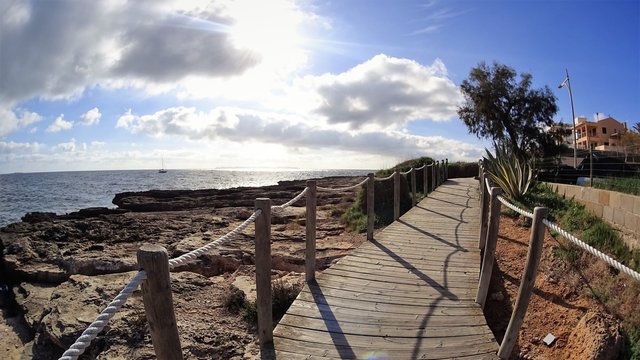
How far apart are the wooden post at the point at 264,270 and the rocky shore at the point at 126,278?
41.0 inches

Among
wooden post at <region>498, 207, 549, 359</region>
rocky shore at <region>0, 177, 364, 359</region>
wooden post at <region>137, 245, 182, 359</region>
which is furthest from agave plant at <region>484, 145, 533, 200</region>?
wooden post at <region>137, 245, 182, 359</region>

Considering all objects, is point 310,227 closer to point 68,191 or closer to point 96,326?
point 96,326

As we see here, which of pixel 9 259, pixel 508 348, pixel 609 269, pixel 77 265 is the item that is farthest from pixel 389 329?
pixel 9 259

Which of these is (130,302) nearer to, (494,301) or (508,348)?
(508,348)

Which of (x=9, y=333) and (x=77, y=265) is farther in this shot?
(x=77, y=265)

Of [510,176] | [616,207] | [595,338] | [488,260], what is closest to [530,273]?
[488,260]

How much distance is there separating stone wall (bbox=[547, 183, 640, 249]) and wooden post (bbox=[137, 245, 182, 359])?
20.2ft

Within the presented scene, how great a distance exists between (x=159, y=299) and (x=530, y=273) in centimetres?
289

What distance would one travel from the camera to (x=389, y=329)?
13.1 feet

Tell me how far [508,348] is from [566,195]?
22.9 ft

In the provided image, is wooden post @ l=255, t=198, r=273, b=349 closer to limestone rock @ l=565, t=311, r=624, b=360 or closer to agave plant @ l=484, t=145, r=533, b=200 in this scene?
limestone rock @ l=565, t=311, r=624, b=360

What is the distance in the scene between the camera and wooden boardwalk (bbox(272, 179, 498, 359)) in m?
3.64

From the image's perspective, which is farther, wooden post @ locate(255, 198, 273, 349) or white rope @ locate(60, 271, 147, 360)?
wooden post @ locate(255, 198, 273, 349)

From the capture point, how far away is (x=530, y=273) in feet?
11.1
